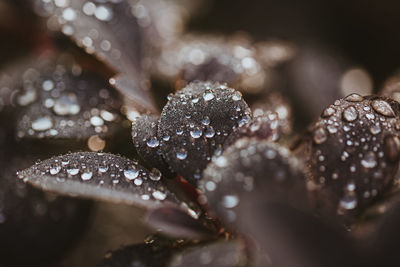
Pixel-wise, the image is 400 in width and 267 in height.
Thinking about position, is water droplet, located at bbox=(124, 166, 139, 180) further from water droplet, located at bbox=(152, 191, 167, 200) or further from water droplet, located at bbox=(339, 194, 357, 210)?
water droplet, located at bbox=(339, 194, 357, 210)

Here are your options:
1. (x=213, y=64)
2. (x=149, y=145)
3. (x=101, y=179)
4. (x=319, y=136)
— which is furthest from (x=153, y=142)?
(x=213, y=64)

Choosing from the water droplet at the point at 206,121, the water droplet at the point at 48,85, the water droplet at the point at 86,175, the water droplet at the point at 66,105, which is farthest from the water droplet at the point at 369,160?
the water droplet at the point at 48,85

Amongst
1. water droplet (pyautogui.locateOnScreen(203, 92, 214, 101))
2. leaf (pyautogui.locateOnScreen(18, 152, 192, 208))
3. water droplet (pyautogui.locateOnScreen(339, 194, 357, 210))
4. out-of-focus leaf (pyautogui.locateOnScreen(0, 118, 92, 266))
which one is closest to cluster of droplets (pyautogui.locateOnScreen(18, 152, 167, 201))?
leaf (pyautogui.locateOnScreen(18, 152, 192, 208))

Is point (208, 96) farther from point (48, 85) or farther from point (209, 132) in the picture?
point (48, 85)

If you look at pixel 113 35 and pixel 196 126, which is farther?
pixel 113 35

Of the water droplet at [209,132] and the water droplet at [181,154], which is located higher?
the water droplet at [209,132]

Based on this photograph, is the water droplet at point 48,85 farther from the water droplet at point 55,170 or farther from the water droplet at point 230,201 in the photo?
the water droplet at point 230,201
